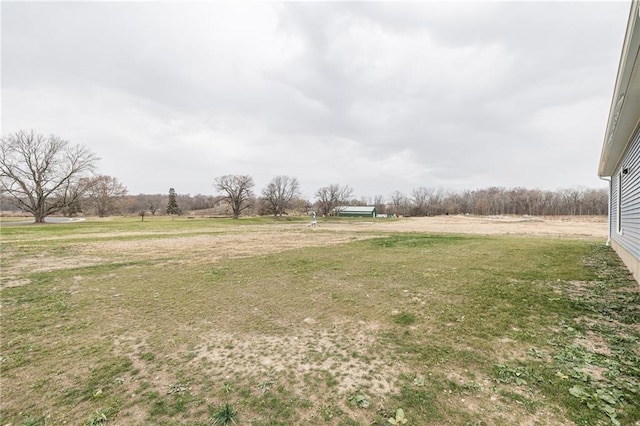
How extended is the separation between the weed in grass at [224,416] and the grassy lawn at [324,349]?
1cm

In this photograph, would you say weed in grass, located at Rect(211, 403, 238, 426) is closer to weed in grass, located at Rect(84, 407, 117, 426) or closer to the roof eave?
weed in grass, located at Rect(84, 407, 117, 426)

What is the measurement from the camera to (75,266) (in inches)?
360

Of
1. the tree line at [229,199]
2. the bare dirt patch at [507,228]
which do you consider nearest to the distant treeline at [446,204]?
the tree line at [229,199]

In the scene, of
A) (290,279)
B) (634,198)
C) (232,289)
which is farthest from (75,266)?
(634,198)

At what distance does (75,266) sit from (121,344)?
24.6 ft

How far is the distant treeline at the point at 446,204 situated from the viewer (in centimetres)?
6994

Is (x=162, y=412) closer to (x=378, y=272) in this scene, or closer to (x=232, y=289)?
(x=232, y=289)

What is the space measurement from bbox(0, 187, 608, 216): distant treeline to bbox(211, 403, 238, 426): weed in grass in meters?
62.5

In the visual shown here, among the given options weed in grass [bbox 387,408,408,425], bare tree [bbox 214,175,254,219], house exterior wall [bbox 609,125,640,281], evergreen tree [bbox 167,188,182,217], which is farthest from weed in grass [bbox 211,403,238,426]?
evergreen tree [bbox 167,188,182,217]

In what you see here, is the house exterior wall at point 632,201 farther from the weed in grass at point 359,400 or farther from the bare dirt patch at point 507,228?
the bare dirt patch at point 507,228

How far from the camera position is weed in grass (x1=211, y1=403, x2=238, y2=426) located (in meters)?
2.35

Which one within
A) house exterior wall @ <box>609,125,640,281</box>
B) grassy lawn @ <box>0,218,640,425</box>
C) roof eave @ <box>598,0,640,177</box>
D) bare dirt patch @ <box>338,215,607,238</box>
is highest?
roof eave @ <box>598,0,640,177</box>

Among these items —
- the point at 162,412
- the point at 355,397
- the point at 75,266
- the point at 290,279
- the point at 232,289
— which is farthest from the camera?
the point at 75,266

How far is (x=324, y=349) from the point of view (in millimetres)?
3643
